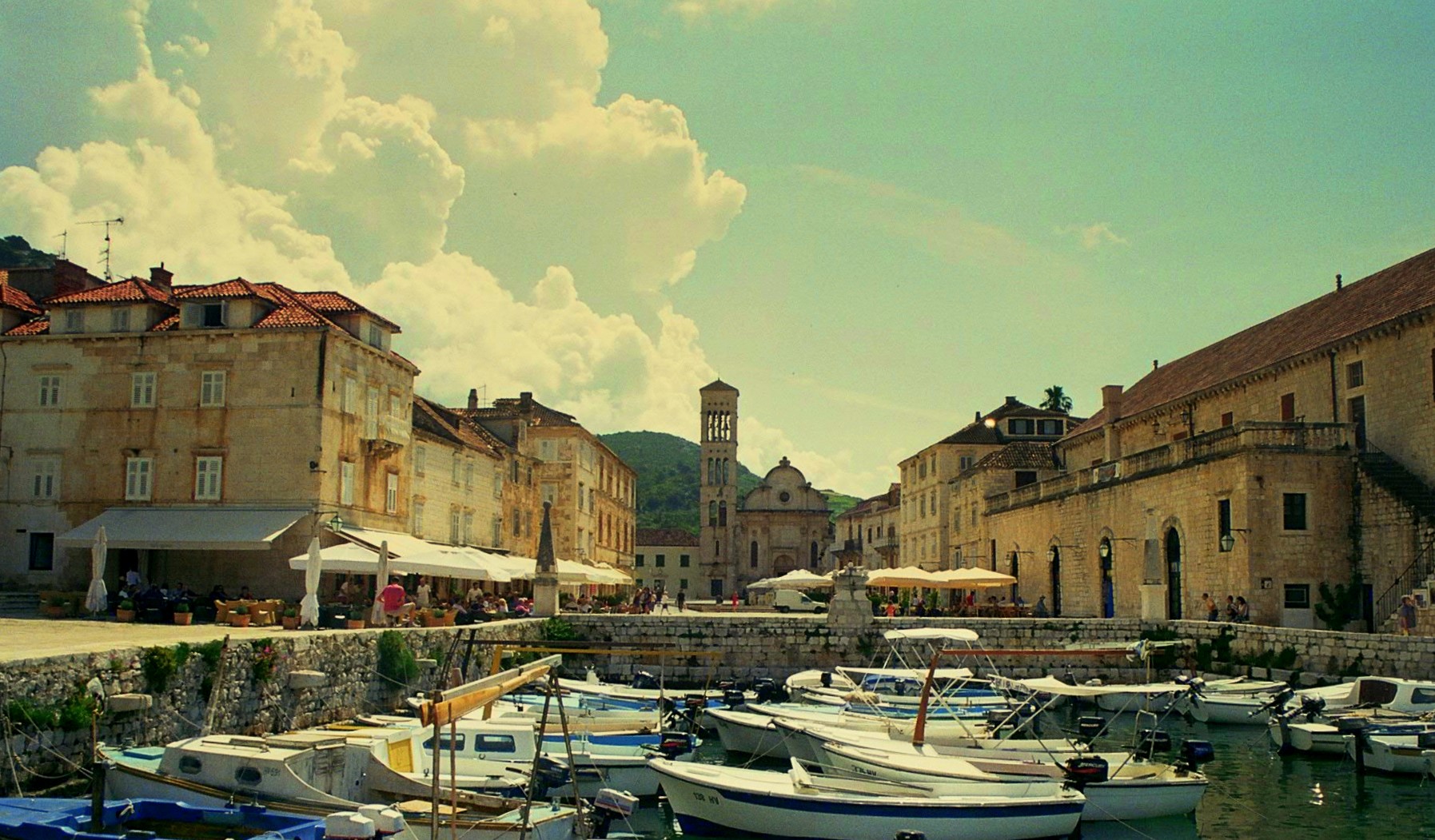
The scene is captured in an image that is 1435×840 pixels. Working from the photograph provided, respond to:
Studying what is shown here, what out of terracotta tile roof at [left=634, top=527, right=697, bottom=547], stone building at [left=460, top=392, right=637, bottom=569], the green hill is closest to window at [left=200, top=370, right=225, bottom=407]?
stone building at [left=460, top=392, right=637, bottom=569]

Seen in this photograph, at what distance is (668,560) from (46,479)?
7467 centimetres

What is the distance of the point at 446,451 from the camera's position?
1735 inches

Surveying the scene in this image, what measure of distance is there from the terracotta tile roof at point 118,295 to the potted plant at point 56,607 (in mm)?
10299

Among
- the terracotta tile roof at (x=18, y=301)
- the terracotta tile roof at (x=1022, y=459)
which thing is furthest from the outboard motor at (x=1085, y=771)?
the terracotta tile roof at (x=1022, y=459)

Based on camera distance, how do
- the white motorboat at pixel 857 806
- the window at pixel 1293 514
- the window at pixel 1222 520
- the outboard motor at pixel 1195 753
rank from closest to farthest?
the white motorboat at pixel 857 806 → the outboard motor at pixel 1195 753 → the window at pixel 1293 514 → the window at pixel 1222 520

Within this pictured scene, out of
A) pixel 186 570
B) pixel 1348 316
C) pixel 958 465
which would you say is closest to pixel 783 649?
pixel 186 570

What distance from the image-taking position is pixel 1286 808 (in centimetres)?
1892

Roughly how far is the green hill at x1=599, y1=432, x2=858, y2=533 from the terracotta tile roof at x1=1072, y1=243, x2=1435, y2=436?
89951 millimetres

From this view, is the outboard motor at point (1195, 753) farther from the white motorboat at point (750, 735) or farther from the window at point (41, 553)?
the window at point (41, 553)

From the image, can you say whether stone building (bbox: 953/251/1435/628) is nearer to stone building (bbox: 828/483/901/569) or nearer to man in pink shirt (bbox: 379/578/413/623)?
man in pink shirt (bbox: 379/578/413/623)

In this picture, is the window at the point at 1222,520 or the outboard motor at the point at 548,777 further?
the window at the point at 1222,520

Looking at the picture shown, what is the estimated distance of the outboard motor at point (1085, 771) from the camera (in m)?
16.9

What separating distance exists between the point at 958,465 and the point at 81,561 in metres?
44.3

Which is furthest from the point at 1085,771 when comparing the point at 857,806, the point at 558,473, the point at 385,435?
the point at 558,473
